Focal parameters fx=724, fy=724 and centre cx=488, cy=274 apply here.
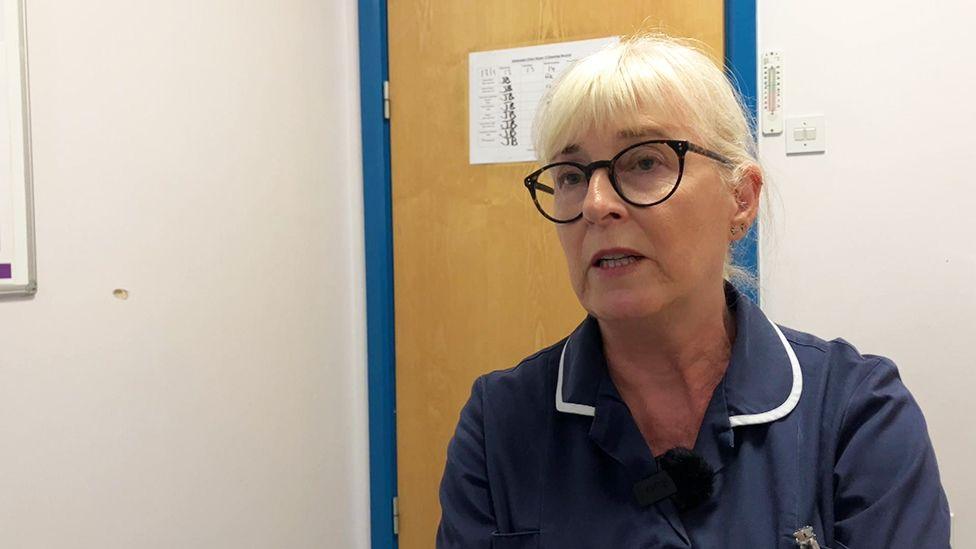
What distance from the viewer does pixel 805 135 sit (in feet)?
5.33

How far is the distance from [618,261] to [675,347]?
163mm

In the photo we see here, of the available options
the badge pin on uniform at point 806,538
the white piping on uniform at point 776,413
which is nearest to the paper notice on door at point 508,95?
the white piping on uniform at point 776,413

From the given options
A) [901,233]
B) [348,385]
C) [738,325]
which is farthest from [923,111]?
[348,385]

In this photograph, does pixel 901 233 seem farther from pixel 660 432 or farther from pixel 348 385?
pixel 348 385

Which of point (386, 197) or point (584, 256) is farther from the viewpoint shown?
point (386, 197)

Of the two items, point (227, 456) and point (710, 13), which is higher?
point (710, 13)

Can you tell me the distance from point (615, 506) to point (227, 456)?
35.2 inches

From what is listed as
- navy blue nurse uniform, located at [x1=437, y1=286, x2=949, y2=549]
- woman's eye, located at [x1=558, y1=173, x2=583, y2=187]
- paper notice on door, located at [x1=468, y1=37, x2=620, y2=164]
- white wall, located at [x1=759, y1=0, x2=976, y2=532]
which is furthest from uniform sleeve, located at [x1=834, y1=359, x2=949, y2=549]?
paper notice on door, located at [x1=468, y1=37, x2=620, y2=164]

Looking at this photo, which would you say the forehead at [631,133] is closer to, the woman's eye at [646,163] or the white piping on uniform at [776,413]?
the woman's eye at [646,163]

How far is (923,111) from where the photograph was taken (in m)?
1.55

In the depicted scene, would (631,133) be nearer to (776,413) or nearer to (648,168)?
(648,168)

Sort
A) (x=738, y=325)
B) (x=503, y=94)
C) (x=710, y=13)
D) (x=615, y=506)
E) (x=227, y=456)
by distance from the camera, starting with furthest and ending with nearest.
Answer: (x=503, y=94)
(x=710, y=13)
(x=227, y=456)
(x=738, y=325)
(x=615, y=506)

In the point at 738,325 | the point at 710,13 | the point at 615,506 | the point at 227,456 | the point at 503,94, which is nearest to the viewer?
the point at 615,506

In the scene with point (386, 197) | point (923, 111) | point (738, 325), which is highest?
point (923, 111)
